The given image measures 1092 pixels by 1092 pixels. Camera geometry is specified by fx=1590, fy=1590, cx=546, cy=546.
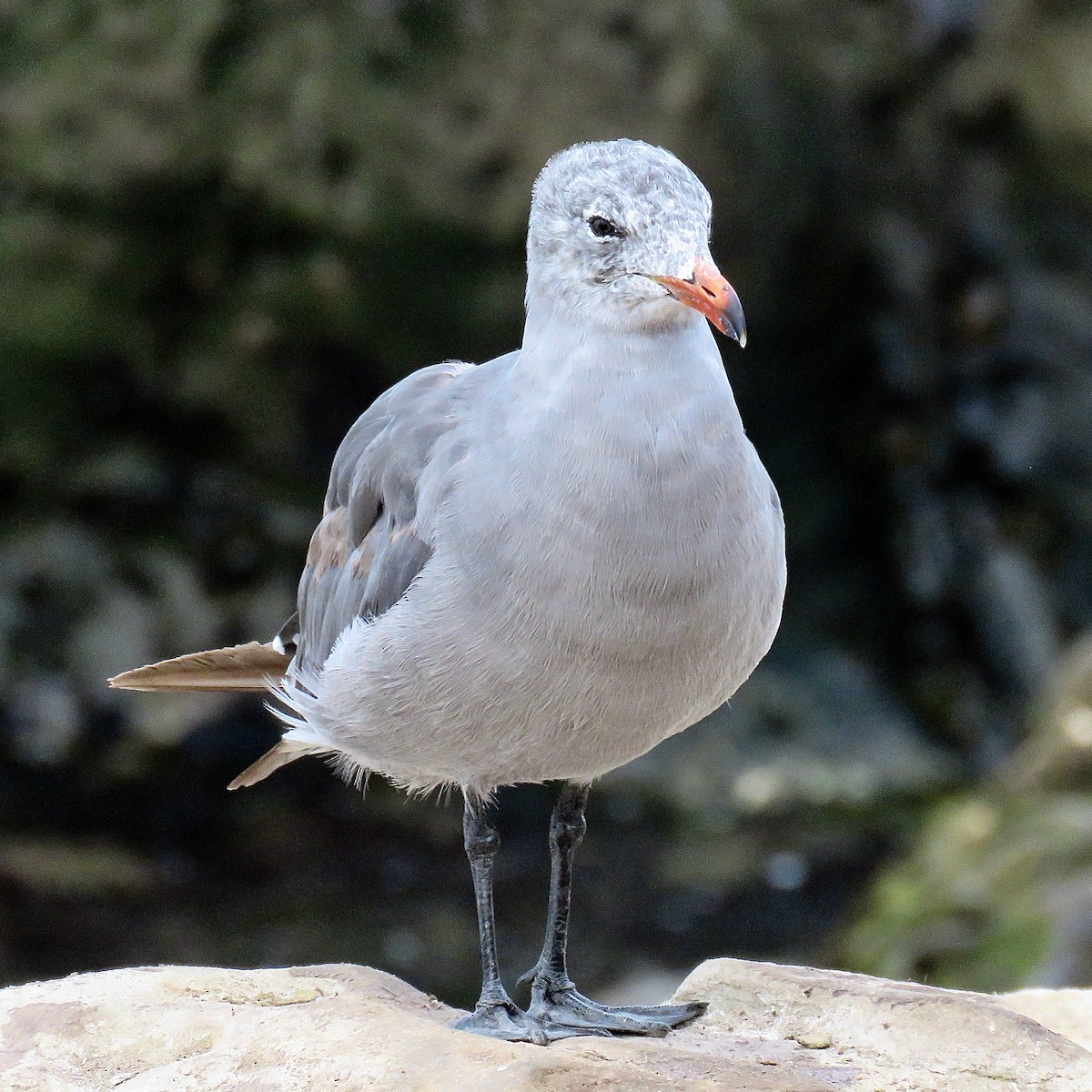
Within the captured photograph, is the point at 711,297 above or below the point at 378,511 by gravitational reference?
below

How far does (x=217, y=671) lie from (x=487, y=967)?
1.28 m

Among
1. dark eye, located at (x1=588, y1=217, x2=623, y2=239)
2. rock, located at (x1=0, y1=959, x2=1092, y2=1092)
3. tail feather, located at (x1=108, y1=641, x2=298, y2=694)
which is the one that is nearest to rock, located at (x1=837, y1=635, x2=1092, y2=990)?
rock, located at (x1=0, y1=959, x2=1092, y2=1092)

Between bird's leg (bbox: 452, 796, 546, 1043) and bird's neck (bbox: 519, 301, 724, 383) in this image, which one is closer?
bird's neck (bbox: 519, 301, 724, 383)

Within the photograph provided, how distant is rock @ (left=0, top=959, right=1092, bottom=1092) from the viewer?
3512 millimetres

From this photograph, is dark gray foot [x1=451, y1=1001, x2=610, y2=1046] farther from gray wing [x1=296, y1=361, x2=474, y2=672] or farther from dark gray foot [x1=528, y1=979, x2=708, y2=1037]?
gray wing [x1=296, y1=361, x2=474, y2=672]

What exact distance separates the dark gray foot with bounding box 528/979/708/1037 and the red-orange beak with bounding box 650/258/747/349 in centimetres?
182

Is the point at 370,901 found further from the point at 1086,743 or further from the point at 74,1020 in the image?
the point at 74,1020

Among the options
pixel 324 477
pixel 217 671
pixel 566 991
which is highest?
pixel 324 477

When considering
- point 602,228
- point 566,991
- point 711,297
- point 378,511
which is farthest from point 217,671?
point 711,297

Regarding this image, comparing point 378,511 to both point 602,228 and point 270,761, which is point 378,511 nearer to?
point 270,761

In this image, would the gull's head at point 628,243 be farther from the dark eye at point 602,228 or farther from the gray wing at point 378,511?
the gray wing at point 378,511

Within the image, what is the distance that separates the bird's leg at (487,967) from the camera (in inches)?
154

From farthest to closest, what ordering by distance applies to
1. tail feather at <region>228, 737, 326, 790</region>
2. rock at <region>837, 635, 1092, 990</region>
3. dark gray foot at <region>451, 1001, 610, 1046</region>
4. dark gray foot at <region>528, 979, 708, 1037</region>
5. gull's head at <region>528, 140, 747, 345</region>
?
1. rock at <region>837, 635, 1092, 990</region>
2. tail feather at <region>228, 737, 326, 790</region>
3. dark gray foot at <region>528, 979, 708, 1037</region>
4. dark gray foot at <region>451, 1001, 610, 1046</region>
5. gull's head at <region>528, 140, 747, 345</region>

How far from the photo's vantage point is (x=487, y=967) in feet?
13.3
